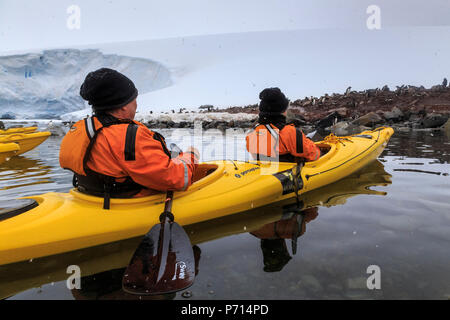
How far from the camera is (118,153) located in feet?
7.52

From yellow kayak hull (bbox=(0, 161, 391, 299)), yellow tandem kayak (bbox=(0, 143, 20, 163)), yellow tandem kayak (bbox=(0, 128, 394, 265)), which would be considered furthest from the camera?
yellow tandem kayak (bbox=(0, 143, 20, 163))

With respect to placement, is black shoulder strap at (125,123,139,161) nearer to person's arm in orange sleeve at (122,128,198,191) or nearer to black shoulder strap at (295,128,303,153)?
person's arm in orange sleeve at (122,128,198,191)

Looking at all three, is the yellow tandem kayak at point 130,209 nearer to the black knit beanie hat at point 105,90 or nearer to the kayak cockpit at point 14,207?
the kayak cockpit at point 14,207

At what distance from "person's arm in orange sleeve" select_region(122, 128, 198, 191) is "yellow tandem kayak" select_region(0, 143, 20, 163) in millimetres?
6078

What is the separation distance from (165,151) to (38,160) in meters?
6.43

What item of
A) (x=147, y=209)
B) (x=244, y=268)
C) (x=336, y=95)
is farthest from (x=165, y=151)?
(x=336, y=95)

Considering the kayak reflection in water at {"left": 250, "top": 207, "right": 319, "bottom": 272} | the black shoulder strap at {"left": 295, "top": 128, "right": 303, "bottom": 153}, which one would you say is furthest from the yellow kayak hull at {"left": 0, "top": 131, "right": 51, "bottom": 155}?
the kayak reflection in water at {"left": 250, "top": 207, "right": 319, "bottom": 272}

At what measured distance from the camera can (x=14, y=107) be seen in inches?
1437

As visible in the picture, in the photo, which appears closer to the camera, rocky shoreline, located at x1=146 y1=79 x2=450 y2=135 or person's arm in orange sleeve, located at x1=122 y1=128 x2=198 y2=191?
person's arm in orange sleeve, located at x1=122 y1=128 x2=198 y2=191

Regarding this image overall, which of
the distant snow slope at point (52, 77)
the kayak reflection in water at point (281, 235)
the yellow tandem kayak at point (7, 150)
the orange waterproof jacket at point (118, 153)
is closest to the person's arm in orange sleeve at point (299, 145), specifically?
the kayak reflection in water at point (281, 235)

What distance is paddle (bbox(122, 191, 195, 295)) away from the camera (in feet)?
6.04

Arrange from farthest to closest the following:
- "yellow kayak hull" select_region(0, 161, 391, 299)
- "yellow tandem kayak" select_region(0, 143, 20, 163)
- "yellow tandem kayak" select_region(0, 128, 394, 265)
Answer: "yellow tandem kayak" select_region(0, 143, 20, 163) → "yellow tandem kayak" select_region(0, 128, 394, 265) → "yellow kayak hull" select_region(0, 161, 391, 299)
